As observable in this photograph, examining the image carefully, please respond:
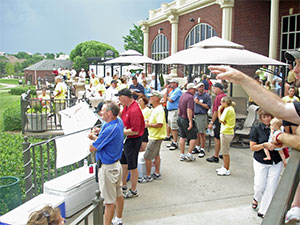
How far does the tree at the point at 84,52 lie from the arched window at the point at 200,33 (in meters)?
70.6

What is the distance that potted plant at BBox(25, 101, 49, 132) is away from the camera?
443 inches

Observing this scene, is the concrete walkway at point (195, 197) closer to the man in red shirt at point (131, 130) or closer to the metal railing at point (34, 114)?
the man in red shirt at point (131, 130)

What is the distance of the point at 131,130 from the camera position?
5.71 meters

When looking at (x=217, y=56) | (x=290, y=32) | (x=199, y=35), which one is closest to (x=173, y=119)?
(x=217, y=56)

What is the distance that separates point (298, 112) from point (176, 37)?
25.9m

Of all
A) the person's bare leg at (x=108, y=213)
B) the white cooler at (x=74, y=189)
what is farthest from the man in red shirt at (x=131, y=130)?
the person's bare leg at (x=108, y=213)

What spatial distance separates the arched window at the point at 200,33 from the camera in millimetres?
22586

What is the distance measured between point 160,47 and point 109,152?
28710 mm

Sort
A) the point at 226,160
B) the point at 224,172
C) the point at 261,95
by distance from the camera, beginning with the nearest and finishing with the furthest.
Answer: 1. the point at 261,95
2. the point at 226,160
3. the point at 224,172

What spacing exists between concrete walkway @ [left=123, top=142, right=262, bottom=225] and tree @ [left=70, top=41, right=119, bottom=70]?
88.1 m

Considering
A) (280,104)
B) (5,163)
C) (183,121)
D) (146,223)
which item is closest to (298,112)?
(280,104)

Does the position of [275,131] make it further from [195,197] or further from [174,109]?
[174,109]

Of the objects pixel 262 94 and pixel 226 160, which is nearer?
pixel 262 94

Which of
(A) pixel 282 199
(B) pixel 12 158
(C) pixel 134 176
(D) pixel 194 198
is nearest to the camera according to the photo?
(A) pixel 282 199
